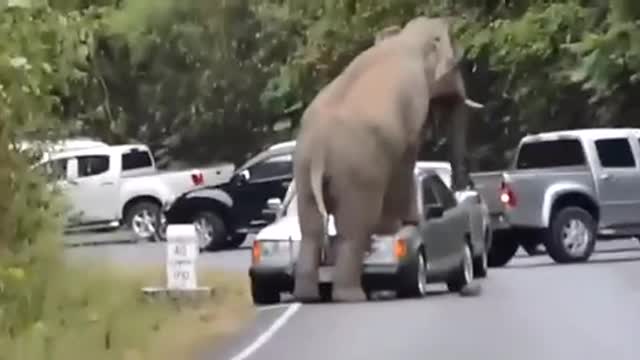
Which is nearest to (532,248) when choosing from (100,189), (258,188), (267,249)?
(258,188)

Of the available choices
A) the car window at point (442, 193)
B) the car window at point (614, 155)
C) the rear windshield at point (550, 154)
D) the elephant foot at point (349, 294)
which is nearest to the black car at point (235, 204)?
the rear windshield at point (550, 154)

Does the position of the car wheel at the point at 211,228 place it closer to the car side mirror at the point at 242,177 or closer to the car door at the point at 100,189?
the car side mirror at the point at 242,177

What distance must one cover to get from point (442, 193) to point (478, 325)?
5969 mm

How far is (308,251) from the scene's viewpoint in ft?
83.5

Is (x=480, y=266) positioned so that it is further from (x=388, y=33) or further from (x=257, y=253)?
(x=257, y=253)

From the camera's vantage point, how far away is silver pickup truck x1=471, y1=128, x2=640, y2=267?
32250mm

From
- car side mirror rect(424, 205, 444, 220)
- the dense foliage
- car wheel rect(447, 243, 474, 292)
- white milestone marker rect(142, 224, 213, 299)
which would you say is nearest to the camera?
white milestone marker rect(142, 224, 213, 299)

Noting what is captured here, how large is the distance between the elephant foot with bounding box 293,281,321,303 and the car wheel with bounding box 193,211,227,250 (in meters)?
15.5

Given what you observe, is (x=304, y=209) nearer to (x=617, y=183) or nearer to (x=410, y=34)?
(x=410, y=34)

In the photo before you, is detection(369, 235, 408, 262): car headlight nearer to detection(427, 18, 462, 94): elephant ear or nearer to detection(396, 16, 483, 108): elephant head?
detection(396, 16, 483, 108): elephant head

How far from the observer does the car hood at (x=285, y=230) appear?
2606 centimetres

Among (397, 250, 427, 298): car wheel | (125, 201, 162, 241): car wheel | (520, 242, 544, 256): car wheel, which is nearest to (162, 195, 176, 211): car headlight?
(125, 201, 162, 241): car wheel

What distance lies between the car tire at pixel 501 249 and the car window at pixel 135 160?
15.7 m

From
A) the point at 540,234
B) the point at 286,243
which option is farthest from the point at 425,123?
the point at 540,234
